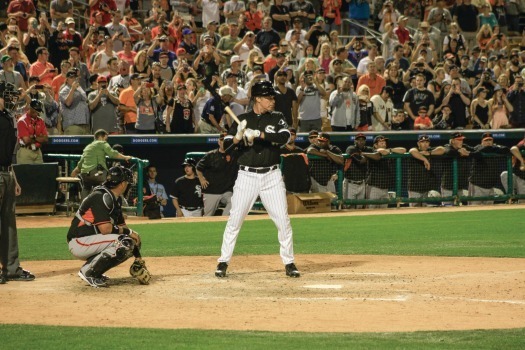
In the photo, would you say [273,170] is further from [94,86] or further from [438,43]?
[438,43]

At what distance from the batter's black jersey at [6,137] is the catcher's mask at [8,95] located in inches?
3.2

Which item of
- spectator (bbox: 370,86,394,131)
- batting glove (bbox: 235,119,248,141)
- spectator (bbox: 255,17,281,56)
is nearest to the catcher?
batting glove (bbox: 235,119,248,141)

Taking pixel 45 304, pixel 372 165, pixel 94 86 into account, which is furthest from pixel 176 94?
pixel 45 304

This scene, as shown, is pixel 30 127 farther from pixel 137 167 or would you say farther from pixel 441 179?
pixel 441 179

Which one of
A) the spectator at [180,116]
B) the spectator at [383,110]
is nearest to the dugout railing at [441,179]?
the spectator at [180,116]

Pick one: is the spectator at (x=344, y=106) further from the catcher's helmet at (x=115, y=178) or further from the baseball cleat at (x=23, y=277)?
the baseball cleat at (x=23, y=277)

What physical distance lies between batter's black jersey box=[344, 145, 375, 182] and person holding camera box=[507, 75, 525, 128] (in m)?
4.18

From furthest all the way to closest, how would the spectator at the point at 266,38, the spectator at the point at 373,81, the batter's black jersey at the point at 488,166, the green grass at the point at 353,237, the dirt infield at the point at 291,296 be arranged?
the spectator at the point at 266,38
the spectator at the point at 373,81
the batter's black jersey at the point at 488,166
the green grass at the point at 353,237
the dirt infield at the point at 291,296

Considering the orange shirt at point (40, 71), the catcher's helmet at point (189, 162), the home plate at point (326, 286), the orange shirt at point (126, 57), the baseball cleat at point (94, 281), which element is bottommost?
the home plate at point (326, 286)

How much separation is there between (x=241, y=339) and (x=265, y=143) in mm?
3520

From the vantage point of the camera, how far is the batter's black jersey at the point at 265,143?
35.4 ft

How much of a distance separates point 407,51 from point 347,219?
746cm

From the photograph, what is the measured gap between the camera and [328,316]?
29.0 feet

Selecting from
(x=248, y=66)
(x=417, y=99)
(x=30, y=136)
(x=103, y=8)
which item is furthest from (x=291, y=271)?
(x=103, y=8)
